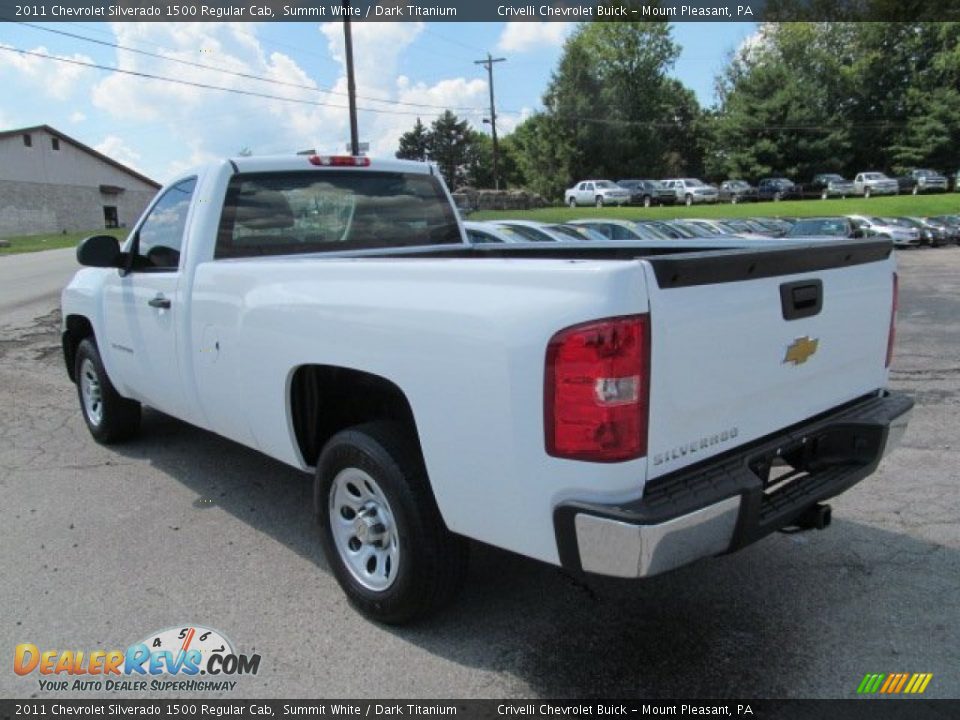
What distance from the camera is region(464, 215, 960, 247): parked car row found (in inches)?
584

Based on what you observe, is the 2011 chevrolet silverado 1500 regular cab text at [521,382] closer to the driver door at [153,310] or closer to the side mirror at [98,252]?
the driver door at [153,310]

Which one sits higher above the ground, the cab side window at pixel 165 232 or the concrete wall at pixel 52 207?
the cab side window at pixel 165 232

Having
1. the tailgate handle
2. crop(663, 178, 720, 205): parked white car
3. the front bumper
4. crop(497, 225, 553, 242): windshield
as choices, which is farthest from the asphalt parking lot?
crop(663, 178, 720, 205): parked white car

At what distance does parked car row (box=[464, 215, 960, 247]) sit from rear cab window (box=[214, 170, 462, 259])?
2782 millimetres

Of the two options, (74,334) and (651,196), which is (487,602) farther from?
(651,196)

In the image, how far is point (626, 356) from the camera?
2.28 m

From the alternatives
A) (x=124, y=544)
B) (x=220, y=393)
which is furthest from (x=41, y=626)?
(x=220, y=393)

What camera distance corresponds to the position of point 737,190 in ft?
171

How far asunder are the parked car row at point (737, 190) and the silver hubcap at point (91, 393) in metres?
48.0

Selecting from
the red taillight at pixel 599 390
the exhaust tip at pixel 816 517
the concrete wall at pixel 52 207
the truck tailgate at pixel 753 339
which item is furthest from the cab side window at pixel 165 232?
the concrete wall at pixel 52 207

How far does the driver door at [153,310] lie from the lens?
422 cm

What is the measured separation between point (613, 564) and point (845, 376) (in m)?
1.54

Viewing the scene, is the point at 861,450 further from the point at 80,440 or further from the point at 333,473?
the point at 80,440

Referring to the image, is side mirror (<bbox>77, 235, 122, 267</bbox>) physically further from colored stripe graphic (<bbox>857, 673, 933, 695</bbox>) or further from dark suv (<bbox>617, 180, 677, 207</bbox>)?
dark suv (<bbox>617, 180, 677, 207</bbox>)
